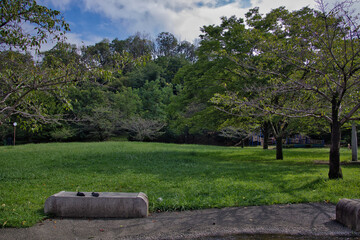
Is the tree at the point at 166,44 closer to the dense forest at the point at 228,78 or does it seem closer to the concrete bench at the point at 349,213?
the dense forest at the point at 228,78

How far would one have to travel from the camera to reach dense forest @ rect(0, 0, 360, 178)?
634cm

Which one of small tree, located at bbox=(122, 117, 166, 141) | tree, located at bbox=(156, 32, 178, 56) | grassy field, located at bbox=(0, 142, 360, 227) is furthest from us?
tree, located at bbox=(156, 32, 178, 56)

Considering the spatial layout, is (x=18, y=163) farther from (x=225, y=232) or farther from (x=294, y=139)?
(x=294, y=139)

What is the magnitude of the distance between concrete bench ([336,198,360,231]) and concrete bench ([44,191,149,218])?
3738 mm

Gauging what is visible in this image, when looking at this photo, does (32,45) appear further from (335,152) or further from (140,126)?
(140,126)

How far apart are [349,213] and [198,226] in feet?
8.91

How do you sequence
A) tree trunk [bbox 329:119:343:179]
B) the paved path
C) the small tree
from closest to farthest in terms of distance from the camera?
the paved path → tree trunk [bbox 329:119:343:179] → the small tree

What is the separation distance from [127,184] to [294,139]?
41171 mm

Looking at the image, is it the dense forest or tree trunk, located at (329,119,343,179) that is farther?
tree trunk, located at (329,119,343,179)

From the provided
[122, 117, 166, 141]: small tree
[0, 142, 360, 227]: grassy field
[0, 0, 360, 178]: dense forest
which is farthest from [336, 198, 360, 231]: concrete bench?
[122, 117, 166, 141]: small tree

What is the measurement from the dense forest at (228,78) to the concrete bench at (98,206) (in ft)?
6.45

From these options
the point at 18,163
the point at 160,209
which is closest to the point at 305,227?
the point at 160,209

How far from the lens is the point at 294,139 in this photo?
4459 cm

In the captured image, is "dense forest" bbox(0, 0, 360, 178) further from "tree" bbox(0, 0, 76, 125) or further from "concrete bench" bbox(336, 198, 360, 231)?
"concrete bench" bbox(336, 198, 360, 231)
